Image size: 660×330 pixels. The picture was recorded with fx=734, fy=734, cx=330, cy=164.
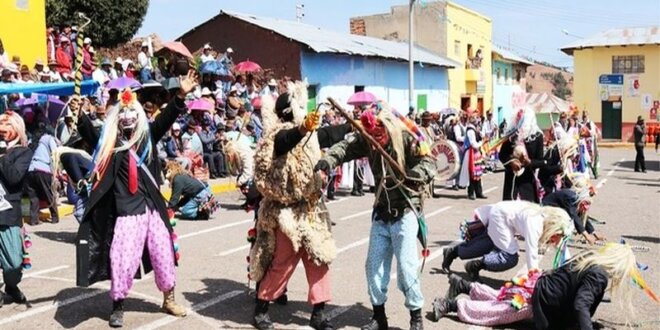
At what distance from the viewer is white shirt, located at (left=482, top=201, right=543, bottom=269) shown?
6.84m

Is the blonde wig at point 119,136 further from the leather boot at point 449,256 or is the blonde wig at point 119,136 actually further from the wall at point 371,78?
the wall at point 371,78

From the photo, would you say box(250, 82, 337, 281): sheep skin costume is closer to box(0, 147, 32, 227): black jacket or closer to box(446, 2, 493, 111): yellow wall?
box(0, 147, 32, 227): black jacket

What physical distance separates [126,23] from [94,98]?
13.2 metres

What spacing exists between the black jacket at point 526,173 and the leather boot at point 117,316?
5293mm

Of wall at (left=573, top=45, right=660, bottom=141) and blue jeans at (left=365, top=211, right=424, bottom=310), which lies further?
wall at (left=573, top=45, right=660, bottom=141)

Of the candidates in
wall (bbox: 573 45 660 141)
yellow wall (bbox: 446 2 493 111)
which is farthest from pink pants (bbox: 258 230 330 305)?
wall (bbox: 573 45 660 141)

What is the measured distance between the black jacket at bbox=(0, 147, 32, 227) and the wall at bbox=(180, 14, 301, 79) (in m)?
19.4

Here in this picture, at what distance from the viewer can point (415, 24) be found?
139 ft

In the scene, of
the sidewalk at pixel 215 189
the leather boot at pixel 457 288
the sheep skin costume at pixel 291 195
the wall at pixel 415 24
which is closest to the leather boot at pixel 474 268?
the leather boot at pixel 457 288

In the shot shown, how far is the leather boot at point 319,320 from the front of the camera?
5.99 m

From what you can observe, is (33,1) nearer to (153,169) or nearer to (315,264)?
(153,169)

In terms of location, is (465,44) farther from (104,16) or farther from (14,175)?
(14,175)

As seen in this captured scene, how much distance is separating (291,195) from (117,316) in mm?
1771

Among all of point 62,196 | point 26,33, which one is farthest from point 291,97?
point 26,33
